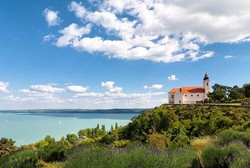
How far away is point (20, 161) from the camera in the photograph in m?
12.6

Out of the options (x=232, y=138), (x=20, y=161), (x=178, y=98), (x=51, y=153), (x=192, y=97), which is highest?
(x=192, y=97)

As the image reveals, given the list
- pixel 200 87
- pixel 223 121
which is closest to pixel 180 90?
pixel 200 87

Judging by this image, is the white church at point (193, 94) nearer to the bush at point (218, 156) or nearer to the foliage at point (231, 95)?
the foliage at point (231, 95)

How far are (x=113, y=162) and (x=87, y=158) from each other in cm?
79

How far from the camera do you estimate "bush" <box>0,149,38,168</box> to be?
1217 cm

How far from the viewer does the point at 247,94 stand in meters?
64.2

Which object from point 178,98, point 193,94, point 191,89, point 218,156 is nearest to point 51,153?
point 218,156

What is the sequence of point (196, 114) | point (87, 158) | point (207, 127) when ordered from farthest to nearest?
point (196, 114) < point (207, 127) < point (87, 158)

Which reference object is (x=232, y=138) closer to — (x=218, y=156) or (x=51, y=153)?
(x=218, y=156)

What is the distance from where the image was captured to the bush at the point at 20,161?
12.2 metres

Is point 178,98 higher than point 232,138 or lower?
higher

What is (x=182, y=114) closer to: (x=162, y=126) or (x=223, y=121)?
(x=162, y=126)

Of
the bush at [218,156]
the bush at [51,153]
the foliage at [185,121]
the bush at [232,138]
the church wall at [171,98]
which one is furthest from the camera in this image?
the church wall at [171,98]

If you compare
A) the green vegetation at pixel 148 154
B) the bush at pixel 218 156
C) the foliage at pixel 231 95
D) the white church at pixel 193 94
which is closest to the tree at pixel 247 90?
the foliage at pixel 231 95
